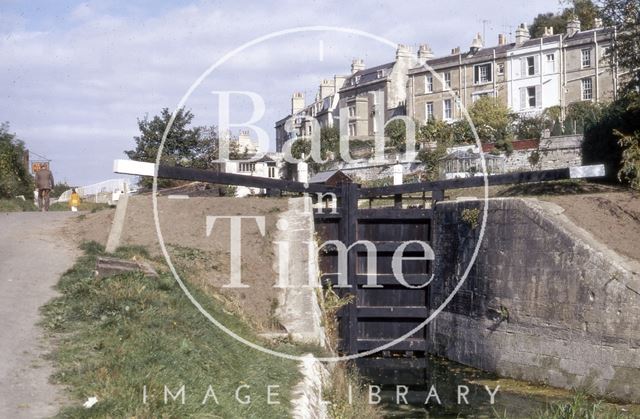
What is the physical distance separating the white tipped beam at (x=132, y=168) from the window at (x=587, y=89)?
40.8 meters

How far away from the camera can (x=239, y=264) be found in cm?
1375

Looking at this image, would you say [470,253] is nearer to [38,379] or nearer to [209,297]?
[209,297]

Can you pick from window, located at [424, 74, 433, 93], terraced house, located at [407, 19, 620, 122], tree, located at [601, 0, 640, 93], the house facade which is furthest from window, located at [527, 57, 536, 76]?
tree, located at [601, 0, 640, 93]

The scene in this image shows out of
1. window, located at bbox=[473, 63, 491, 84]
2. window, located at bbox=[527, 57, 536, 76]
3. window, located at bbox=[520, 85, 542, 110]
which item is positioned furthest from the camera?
window, located at bbox=[473, 63, 491, 84]

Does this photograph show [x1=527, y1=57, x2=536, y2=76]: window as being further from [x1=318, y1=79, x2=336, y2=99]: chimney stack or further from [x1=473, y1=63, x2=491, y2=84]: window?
[x1=318, y1=79, x2=336, y2=99]: chimney stack

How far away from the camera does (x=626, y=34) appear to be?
63.3 feet

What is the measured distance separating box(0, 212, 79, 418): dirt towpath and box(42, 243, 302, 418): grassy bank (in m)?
0.17

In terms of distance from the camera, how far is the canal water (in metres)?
12.9

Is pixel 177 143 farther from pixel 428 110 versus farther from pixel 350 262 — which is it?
pixel 428 110

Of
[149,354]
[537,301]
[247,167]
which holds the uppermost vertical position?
[247,167]

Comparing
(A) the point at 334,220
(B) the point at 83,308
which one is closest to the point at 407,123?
(A) the point at 334,220

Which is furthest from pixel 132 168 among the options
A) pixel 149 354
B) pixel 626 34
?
pixel 626 34

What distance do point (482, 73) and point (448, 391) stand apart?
42046 mm

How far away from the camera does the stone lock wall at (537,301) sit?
1272cm
